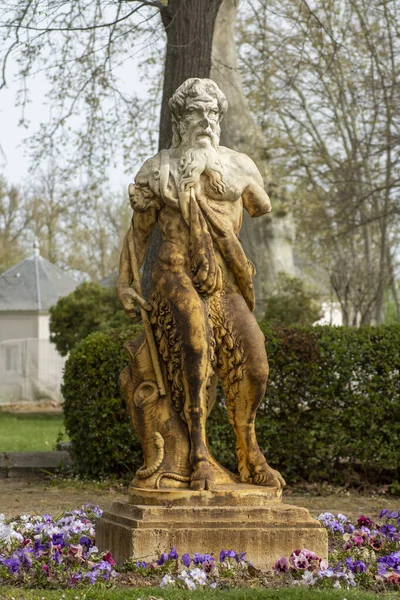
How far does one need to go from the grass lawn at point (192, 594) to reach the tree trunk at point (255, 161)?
15.0 m

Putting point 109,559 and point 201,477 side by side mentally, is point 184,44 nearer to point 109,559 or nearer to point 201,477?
point 201,477

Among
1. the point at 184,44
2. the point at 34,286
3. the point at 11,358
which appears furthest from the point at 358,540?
the point at 34,286

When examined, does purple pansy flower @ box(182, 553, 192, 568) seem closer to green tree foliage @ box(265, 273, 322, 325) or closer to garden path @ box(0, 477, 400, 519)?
garden path @ box(0, 477, 400, 519)

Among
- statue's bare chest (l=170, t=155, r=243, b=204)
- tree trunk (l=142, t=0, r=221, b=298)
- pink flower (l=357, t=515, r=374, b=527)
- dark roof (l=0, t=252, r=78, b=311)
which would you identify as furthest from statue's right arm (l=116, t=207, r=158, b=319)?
dark roof (l=0, t=252, r=78, b=311)

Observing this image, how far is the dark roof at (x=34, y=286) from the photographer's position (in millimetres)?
33281

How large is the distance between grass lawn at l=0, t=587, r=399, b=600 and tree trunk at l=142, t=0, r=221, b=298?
6976 millimetres

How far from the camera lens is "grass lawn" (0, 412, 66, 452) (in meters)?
14.2

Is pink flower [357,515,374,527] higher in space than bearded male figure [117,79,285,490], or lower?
lower

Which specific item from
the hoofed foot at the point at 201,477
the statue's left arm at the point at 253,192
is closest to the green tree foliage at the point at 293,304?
the statue's left arm at the point at 253,192

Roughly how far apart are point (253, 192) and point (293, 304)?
13659 mm

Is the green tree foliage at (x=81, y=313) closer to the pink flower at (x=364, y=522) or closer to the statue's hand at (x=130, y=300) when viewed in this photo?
Result: the pink flower at (x=364, y=522)

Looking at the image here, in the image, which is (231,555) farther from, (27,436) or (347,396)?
(27,436)

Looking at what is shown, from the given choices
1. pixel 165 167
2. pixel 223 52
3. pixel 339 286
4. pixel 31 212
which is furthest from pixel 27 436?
pixel 31 212

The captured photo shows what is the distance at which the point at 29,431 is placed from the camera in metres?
17.1
